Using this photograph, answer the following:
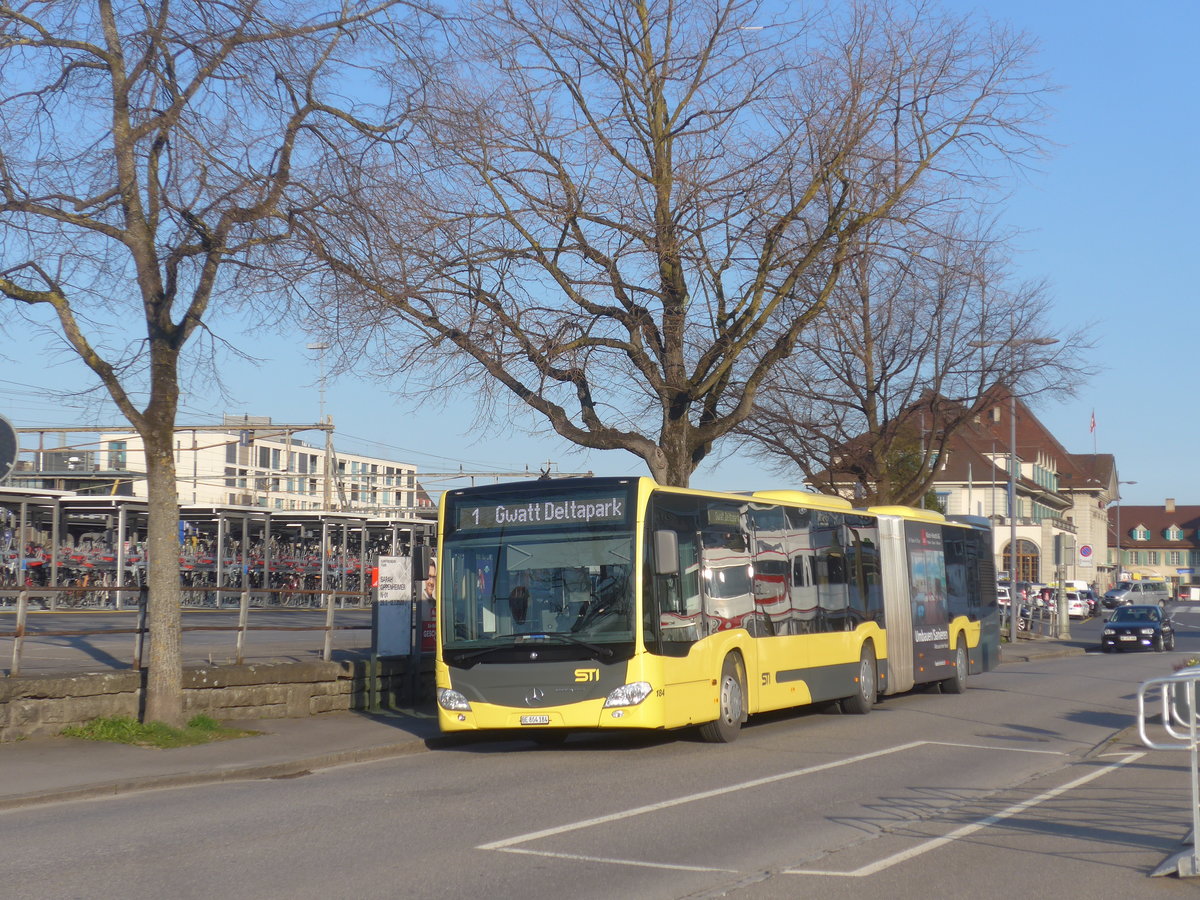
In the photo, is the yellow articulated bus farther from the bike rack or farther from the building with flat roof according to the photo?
the building with flat roof

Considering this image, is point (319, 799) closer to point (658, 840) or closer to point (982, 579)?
point (658, 840)

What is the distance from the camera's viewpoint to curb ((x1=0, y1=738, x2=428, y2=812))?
11.2 m

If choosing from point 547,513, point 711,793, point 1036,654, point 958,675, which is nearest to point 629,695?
point 547,513

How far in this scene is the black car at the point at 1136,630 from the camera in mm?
43125

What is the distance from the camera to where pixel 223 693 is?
15.7m

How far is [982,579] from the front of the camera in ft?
92.7

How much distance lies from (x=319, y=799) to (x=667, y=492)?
5549 millimetres

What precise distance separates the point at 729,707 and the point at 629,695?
89.0 inches

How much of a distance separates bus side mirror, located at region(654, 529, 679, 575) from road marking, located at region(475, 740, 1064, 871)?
101 inches

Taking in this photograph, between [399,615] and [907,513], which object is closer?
[399,615]

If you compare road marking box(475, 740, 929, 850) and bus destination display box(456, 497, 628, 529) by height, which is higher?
bus destination display box(456, 497, 628, 529)

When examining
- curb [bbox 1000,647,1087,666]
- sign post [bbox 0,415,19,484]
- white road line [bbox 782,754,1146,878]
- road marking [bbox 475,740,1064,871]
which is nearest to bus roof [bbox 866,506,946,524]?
road marking [bbox 475,740,1064,871]

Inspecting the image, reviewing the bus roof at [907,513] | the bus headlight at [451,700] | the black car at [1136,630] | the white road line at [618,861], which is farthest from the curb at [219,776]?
the black car at [1136,630]

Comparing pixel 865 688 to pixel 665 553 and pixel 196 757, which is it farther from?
pixel 196 757
